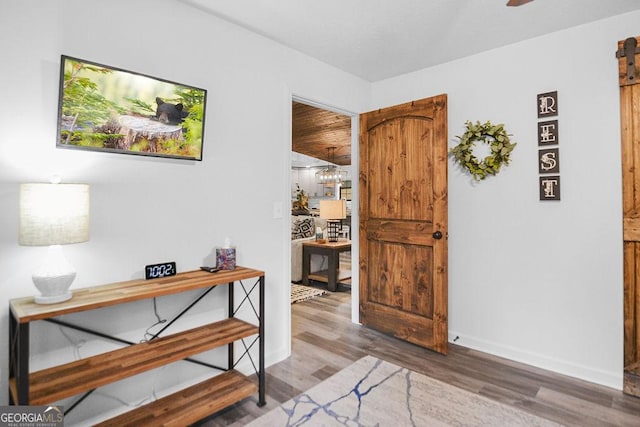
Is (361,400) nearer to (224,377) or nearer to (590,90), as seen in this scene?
(224,377)

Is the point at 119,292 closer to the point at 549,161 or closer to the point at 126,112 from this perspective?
the point at 126,112

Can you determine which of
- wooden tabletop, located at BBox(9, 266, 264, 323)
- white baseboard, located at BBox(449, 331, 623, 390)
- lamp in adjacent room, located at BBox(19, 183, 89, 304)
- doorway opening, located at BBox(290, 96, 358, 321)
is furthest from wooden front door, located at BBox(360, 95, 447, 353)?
lamp in adjacent room, located at BBox(19, 183, 89, 304)

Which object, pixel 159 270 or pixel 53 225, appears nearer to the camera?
pixel 53 225

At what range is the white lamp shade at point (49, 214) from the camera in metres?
1.43

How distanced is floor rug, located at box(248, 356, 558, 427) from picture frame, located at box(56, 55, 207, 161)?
1.70 meters

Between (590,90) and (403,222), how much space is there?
1.65m

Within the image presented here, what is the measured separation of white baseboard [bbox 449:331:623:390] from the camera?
2361 millimetres

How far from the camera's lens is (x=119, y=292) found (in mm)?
1695

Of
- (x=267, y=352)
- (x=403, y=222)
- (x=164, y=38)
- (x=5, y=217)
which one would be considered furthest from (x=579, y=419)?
(x=164, y=38)

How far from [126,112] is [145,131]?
13cm

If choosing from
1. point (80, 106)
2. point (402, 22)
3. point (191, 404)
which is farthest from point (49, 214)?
point (402, 22)

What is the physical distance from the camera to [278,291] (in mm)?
2770

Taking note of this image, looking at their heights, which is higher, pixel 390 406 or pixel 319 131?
pixel 319 131

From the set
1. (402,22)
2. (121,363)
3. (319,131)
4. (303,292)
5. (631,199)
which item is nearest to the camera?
(121,363)
